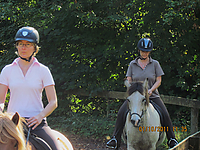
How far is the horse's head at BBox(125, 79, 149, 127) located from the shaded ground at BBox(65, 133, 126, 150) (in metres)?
3.88

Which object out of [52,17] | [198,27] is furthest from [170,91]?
[52,17]

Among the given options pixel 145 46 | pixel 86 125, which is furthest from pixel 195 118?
pixel 86 125

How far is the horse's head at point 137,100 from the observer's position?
4.09 m

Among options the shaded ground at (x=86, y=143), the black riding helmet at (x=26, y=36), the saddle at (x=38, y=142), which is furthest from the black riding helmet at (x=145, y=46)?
the shaded ground at (x=86, y=143)

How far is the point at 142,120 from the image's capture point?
440 cm

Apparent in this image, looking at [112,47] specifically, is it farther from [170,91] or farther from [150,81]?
[150,81]

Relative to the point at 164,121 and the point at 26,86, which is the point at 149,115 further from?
the point at 26,86

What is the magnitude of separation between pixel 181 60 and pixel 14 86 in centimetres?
649

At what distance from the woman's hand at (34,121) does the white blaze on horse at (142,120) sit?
187 cm

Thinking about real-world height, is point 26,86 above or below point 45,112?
above

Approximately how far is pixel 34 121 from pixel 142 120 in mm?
2296

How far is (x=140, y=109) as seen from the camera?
416cm

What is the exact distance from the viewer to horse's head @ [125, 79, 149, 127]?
4094 mm

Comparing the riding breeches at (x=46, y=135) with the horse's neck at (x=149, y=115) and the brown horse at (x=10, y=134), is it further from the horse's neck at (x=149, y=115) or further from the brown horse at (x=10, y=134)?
the horse's neck at (x=149, y=115)
